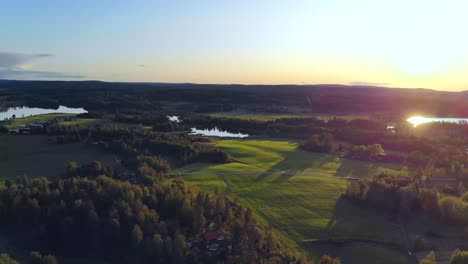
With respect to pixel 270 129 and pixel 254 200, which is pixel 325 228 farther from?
pixel 270 129

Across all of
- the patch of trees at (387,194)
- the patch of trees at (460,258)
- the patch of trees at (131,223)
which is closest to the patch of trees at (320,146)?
the patch of trees at (387,194)

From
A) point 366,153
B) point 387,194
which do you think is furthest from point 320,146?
point 387,194

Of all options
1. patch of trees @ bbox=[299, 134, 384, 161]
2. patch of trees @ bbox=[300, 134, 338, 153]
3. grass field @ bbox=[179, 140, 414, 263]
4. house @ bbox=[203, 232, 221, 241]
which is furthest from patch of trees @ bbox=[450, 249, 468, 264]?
patch of trees @ bbox=[300, 134, 338, 153]

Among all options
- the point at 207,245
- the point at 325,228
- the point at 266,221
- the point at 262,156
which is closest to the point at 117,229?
the point at 207,245

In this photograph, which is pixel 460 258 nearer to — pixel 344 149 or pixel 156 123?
pixel 344 149

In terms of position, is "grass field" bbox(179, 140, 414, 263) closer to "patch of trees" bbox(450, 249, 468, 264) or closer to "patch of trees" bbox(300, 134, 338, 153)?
"patch of trees" bbox(450, 249, 468, 264)

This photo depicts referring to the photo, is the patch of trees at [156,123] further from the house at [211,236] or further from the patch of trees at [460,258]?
the patch of trees at [460,258]
